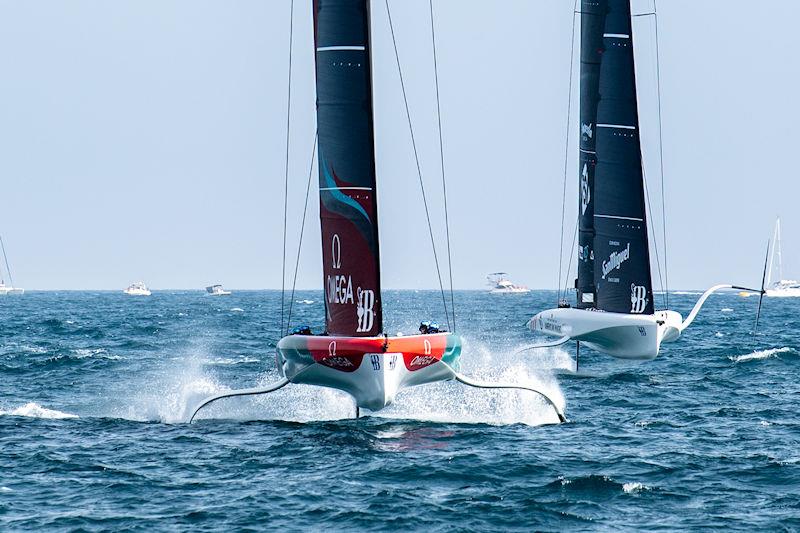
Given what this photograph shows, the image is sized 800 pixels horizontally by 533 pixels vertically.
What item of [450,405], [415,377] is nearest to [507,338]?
[450,405]

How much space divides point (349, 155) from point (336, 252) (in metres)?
1.97

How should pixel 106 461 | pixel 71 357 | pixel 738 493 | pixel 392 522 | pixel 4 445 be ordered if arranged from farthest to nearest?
pixel 71 357 → pixel 4 445 → pixel 106 461 → pixel 738 493 → pixel 392 522

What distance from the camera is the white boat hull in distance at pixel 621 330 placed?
113ft

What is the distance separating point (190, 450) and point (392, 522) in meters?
6.43

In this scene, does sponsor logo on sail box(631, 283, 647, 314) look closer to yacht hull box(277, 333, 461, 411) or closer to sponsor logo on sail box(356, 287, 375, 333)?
yacht hull box(277, 333, 461, 411)

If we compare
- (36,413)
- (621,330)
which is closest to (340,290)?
(36,413)

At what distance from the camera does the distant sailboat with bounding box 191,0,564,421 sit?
22469 millimetres

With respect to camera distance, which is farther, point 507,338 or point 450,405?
point 507,338

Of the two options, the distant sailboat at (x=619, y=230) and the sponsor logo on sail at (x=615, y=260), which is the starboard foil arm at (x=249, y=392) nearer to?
the distant sailboat at (x=619, y=230)

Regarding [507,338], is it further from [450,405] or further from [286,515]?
[286,515]

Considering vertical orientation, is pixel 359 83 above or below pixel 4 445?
above

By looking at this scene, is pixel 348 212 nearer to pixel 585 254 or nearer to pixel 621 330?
pixel 621 330

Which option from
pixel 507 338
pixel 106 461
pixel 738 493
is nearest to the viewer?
pixel 738 493

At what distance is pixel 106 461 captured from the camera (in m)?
19.7
